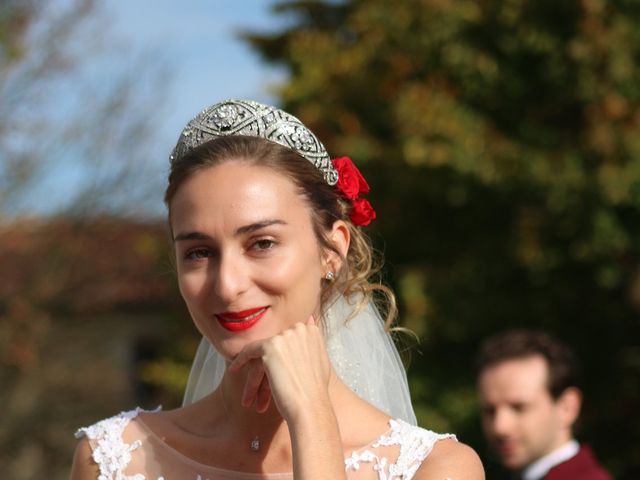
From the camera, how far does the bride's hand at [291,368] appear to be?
2.54 metres

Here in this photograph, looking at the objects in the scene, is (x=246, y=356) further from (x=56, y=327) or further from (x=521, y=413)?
(x=56, y=327)

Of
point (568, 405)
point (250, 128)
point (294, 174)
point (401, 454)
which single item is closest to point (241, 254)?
point (294, 174)

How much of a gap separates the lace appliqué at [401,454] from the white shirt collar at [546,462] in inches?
90.1

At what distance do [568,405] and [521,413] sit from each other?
0.22 metres

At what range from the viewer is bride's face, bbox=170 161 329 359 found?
2.65 metres

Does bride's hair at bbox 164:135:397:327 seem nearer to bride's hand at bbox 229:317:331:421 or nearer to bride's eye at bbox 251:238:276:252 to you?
bride's eye at bbox 251:238:276:252

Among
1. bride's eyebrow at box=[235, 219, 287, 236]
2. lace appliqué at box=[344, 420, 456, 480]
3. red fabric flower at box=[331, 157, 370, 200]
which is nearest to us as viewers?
bride's eyebrow at box=[235, 219, 287, 236]

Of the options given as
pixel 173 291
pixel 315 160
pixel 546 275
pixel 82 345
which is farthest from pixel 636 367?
pixel 82 345

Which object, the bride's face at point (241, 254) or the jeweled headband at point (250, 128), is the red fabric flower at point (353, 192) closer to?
the jeweled headband at point (250, 128)

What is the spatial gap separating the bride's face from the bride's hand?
0.07 metres

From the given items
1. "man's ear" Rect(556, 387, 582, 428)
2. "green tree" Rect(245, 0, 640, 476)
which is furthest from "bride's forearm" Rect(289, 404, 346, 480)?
"green tree" Rect(245, 0, 640, 476)

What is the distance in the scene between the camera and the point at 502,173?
9594 mm

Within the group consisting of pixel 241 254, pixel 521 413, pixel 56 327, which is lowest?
pixel 241 254

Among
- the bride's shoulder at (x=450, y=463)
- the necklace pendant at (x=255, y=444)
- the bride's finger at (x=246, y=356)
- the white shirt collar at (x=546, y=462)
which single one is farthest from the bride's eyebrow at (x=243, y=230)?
the white shirt collar at (x=546, y=462)
